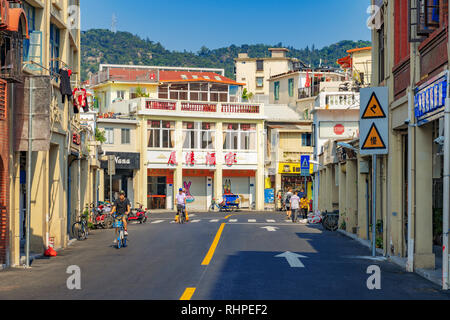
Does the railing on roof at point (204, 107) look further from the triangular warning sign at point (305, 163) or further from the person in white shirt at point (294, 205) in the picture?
the person in white shirt at point (294, 205)

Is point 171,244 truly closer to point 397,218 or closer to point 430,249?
point 397,218

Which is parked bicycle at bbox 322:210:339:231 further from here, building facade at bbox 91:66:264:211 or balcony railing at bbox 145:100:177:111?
balcony railing at bbox 145:100:177:111

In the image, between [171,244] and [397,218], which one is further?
[171,244]

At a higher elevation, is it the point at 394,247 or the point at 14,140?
the point at 14,140

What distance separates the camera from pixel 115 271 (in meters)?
15.9

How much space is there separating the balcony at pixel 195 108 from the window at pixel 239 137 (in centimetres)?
102

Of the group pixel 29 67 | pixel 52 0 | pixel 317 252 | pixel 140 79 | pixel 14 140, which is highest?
pixel 140 79

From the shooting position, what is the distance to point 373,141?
66.7 ft

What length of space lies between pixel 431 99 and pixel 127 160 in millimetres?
49597

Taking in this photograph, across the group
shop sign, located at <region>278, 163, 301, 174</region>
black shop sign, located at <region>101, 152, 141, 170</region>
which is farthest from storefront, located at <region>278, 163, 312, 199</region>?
black shop sign, located at <region>101, 152, 141, 170</region>

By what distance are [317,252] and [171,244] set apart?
5108 millimetres

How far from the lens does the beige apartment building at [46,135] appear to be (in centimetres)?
1820

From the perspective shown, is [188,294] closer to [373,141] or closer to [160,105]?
[373,141]
